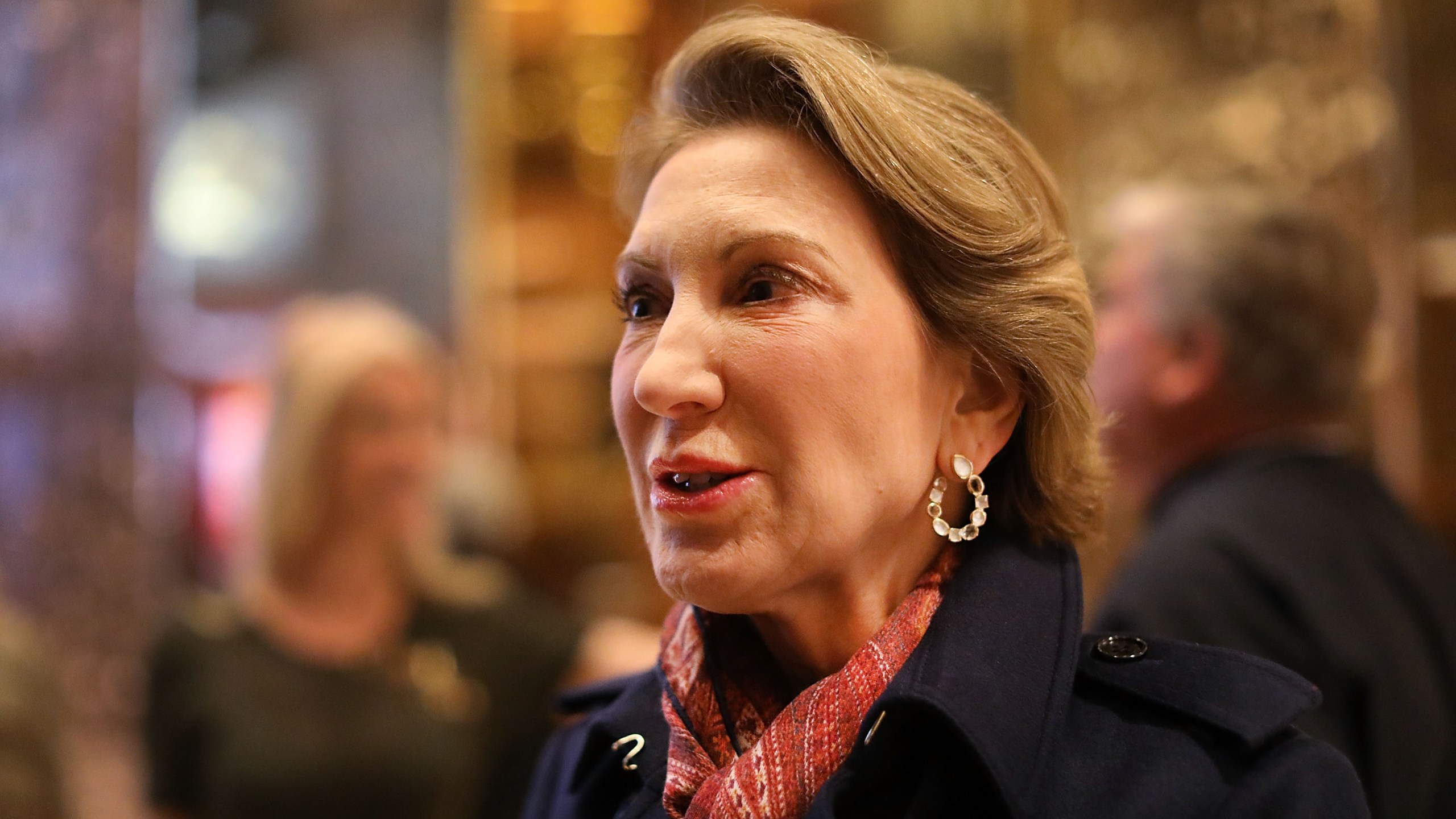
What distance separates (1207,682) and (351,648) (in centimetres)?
197

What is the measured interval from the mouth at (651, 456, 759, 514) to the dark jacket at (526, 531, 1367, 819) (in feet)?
0.73

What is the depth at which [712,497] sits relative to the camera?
3.64 ft

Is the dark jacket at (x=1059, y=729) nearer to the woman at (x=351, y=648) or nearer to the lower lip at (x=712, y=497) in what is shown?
the lower lip at (x=712, y=497)

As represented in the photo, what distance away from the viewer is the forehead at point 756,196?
44.9 inches

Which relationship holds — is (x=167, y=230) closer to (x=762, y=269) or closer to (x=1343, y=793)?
(x=762, y=269)

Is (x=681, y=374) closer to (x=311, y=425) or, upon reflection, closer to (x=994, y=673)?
(x=994, y=673)

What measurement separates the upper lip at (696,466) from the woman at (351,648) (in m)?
1.61

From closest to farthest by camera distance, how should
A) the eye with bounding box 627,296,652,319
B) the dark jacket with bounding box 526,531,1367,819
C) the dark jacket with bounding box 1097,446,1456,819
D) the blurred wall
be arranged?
the dark jacket with bounding box 526,531,1367,819 → the eye with bounding box 627,296,652,319 → the dark jacket with bounding box 1097,446,1456,819 → the blurred wall

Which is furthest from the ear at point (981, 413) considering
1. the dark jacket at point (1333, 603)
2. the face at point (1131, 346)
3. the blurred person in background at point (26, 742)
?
the blurred person in background at point (26, 742)

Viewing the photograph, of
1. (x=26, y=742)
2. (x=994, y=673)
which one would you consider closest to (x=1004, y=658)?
(x=994, y=673)

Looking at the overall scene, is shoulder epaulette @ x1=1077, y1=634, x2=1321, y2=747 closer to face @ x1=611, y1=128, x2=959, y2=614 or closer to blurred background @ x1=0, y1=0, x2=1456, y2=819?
face @ x1=611, y1=128, x2=959, y2=614

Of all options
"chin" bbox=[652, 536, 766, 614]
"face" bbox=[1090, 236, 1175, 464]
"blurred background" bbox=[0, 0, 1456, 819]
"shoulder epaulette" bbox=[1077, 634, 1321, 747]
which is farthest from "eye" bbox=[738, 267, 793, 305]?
"blurred background" bbox=[0, 0, 1456, 819]

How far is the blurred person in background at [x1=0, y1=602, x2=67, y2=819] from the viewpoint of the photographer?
68.8 inches

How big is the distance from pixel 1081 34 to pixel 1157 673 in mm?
3481
